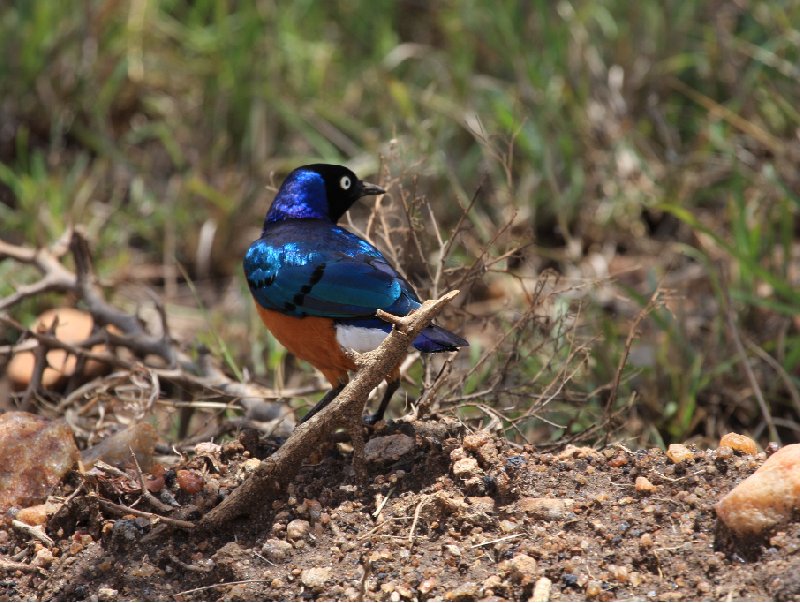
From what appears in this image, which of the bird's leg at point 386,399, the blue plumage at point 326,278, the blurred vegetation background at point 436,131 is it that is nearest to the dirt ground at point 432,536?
the bird's leg at point 386,399

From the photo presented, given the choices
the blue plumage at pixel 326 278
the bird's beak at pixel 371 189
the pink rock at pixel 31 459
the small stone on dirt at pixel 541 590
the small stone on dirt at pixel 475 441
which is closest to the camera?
the small stone on dirt at pixel 541 590

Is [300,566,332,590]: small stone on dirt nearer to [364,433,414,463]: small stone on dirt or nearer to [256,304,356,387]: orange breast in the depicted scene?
[364,433,414,463]: small stone on dirt

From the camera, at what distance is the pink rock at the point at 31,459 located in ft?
10.9

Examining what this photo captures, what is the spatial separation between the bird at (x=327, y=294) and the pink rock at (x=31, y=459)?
73cm

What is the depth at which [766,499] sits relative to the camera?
105 inches

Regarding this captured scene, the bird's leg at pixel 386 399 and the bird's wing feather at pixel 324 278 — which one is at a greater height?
the bird's wing feather at pixel 324 278

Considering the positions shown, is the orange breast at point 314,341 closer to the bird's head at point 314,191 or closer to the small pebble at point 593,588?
the bird's head at point 314,191

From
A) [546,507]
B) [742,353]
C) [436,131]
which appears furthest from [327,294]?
[436,131]

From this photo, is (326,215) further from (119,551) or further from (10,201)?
(10,201)

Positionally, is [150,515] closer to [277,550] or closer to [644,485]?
[277,550]

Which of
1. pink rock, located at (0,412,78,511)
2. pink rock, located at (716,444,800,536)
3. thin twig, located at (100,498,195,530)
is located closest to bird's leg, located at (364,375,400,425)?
thin twig, located at (100,498,195,530)

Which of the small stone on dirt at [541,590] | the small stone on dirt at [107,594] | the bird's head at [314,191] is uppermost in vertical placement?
the bird's head at [314,191]

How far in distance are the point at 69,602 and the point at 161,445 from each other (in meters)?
0.84

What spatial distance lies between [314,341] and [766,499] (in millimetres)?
1503
